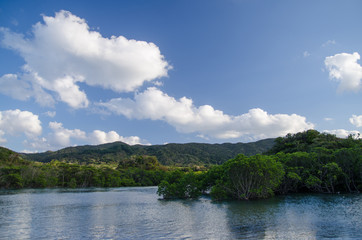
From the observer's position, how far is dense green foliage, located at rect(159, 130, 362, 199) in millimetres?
49750

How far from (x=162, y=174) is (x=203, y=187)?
253 ft

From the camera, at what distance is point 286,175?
198 feet

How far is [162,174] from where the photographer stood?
142 meters

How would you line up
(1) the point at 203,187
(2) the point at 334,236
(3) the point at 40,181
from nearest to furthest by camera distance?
(2) the point at 334,236 → (1) the point at 203,187 → (3) the point at 40,181

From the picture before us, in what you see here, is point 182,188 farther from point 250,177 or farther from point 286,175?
point 286,175

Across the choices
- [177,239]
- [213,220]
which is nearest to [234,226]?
[213,220]

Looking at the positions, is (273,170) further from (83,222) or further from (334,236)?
(83,222)

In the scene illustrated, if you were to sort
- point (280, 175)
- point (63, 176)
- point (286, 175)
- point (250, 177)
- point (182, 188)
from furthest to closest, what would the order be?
point (63, 176)
point (286, 175)
point (182, 188)
point (280, 175)
point (250, 177)

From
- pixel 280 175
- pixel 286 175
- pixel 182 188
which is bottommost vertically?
pixel 182 188

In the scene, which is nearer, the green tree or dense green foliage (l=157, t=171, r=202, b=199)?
the green tree

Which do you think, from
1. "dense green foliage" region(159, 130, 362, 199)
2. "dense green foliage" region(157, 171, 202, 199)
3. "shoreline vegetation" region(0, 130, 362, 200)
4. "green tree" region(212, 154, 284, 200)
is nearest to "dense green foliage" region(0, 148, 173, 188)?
"shoreline vegetation" region(0, 130, 362, 200)

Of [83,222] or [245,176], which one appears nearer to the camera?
[83,222]

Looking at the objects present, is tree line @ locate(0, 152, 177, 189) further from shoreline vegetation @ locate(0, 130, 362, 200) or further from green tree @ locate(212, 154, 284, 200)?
green tree @ locate(212, 154, 284, 200)

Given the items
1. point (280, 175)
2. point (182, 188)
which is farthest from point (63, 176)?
point (280, 175)
